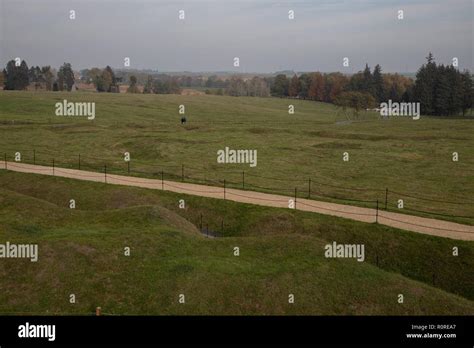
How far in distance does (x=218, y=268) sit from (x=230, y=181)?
20.0m

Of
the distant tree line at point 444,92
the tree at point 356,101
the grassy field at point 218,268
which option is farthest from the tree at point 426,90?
the grassy field at point 218,268

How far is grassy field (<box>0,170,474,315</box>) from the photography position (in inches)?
750

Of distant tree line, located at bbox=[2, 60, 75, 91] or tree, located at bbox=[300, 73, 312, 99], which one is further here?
tree, located at bbox=[300, 73, 312, 99]

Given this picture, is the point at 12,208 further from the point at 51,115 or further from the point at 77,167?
the point at 51,115

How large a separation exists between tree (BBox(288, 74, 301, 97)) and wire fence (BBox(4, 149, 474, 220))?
467ft

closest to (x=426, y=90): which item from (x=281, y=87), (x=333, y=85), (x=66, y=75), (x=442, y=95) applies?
(x=442, y=95)

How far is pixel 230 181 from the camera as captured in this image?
1614 inches

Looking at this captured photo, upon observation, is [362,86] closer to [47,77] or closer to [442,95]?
[442,95]

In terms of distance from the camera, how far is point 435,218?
29.9 metres

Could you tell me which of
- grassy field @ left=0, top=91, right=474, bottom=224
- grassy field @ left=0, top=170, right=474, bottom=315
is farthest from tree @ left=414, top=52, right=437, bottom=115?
grassy field @ left=0, top=170, right=474, bottom=315

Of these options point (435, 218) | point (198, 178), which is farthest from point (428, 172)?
point (198, 178)

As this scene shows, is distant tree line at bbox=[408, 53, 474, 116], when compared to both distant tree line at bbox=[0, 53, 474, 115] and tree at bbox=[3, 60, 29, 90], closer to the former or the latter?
distant tree line at bbox=[0, 53, 474, 115]

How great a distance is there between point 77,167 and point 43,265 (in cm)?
2635

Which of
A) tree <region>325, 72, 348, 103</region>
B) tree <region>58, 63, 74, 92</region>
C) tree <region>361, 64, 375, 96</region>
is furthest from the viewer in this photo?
tree <region>58, 63, 74, 92</region>
